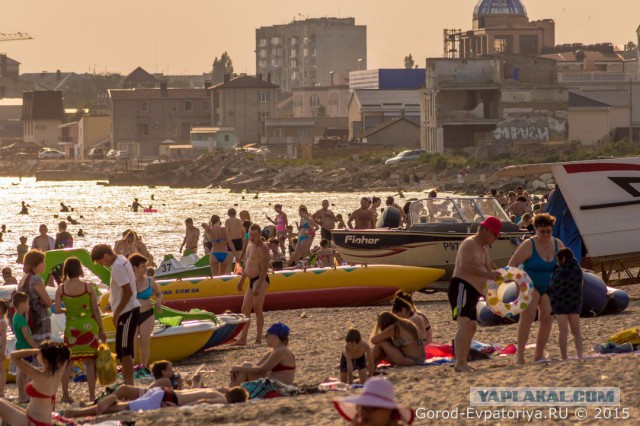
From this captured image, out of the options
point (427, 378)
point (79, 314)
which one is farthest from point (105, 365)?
point (427, 378)

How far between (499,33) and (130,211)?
2024 inches

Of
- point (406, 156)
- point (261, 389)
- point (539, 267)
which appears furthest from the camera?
point (406, 156)

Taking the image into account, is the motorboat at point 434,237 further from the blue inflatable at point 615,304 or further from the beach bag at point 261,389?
the beach bag at point 261,389

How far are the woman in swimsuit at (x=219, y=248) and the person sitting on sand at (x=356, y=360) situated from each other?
11.7 m

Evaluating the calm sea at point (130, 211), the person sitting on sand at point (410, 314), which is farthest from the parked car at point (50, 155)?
the person sitting on sand at point (410, 314)

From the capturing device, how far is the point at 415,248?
21.1 meters

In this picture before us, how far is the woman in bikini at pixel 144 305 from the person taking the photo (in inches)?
539

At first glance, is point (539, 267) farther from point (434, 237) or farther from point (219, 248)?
point (219, 248)

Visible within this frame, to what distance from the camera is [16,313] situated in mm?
12656

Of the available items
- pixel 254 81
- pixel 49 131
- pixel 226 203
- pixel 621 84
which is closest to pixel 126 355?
pixel 226 203

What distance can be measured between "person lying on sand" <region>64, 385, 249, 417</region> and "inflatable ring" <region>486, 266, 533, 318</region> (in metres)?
2.47

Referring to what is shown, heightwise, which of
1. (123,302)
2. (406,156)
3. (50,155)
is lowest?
(123,302)

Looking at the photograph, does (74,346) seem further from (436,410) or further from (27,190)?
(27,190)

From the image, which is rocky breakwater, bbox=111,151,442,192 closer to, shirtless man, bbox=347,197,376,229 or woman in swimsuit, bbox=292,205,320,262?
woman in swimsuit, bbox=292,205,320,262
